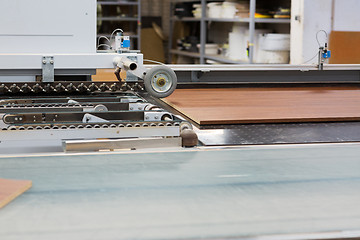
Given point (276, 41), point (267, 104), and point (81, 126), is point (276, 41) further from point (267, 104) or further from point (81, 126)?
point (81, 126)

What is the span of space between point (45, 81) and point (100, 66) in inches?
9.5

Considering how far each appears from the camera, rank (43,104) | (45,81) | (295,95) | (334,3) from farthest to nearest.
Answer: (334,3) < (295,95) < (45,81) < (43,104)

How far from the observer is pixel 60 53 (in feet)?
8.09

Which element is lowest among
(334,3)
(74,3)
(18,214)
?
(18,214)

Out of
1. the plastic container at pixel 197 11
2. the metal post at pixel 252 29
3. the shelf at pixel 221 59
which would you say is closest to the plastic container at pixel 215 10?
the plastic container at pixel 197 11

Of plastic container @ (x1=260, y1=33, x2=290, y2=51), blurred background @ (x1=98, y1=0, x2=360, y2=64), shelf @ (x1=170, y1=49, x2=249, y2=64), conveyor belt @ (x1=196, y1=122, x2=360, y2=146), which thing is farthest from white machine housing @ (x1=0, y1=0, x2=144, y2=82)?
shelf @ (x1=170, y1=49, x2=249, y2=64)

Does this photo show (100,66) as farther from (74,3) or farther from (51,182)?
(51,182)

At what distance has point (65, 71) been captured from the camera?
243cm

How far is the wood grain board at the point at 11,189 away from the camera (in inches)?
45.0

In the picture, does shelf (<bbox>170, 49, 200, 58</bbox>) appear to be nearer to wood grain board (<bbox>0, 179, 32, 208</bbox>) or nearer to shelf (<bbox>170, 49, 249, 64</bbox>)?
shelf (<bbox>170, 49, 249, 64</bbox>)

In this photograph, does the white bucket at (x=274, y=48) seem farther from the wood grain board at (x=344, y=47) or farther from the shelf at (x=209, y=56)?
the wood grain board at (x=344, y=47)

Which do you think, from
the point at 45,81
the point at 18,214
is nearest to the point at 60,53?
the point at 45,81

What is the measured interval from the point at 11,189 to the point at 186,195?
38 cm

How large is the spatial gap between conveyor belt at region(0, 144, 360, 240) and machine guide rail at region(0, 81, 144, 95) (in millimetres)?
919
